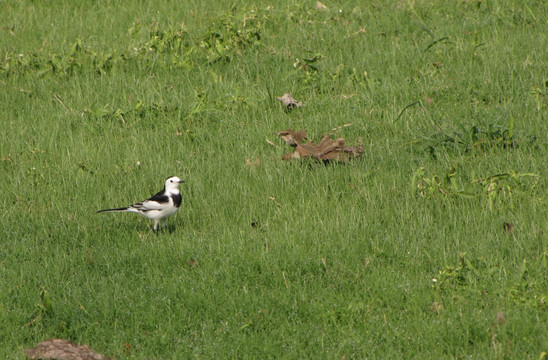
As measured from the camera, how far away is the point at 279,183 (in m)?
6.95

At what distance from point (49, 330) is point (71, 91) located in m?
5.02

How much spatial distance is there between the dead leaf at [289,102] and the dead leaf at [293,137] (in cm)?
92

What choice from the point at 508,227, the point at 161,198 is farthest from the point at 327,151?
the point at 508,227

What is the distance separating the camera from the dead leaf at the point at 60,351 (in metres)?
4.70

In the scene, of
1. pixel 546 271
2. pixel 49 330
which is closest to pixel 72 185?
pixel 49 330

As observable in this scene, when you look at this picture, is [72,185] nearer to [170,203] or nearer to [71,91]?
[170,203]

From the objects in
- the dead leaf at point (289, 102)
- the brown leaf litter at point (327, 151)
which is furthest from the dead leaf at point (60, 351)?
the dead leaf at point (289, 102)

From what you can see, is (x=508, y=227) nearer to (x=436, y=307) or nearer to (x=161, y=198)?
(x=436, y=307)

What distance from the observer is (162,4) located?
1204cm

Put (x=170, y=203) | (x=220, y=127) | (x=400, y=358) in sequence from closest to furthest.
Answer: (x=400, y=358) < (x=170, y=203) < (x=220, y=127)

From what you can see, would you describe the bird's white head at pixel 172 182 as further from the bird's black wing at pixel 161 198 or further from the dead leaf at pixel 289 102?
the dead leaf at pixel 289 102

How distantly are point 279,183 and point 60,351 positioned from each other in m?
2.91

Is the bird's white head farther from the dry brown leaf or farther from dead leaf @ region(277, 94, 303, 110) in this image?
the dry brown leaf

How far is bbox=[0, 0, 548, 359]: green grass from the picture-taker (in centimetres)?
500
